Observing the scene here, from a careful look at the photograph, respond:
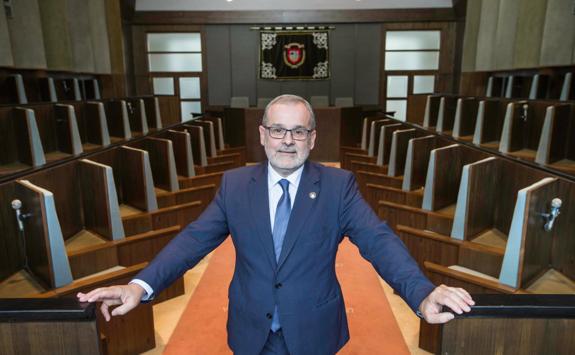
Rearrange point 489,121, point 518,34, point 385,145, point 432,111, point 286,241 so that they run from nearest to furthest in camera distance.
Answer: point 286,241
point 489,121
point 385,145
point 432,111
point 518,34

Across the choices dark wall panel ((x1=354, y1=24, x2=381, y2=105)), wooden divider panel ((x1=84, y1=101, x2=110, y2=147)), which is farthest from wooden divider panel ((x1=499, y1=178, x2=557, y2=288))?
dark wall panel ((x1=354, y1=24, x2=381, y2=105))

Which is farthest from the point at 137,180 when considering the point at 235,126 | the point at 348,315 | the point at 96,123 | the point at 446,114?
the point at 235,126

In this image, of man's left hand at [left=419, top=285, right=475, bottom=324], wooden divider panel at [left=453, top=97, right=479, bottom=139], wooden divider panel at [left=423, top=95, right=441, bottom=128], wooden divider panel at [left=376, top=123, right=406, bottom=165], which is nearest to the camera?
man's left hand at [left=419, top=285, right=475, bottom=324]

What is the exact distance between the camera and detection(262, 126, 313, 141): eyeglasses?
1094 millimetres

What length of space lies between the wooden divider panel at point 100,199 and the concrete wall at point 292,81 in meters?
6.81

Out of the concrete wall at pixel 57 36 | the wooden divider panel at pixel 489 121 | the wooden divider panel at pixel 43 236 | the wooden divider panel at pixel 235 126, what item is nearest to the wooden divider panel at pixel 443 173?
the wooden divider panel at pixel 489 121

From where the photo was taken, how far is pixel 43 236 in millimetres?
1786

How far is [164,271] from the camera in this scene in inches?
41.1

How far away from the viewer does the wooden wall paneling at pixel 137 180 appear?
9.05ft

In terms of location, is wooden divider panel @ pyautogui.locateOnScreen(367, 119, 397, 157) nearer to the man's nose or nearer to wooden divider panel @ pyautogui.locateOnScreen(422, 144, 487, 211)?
wooden divider panel @ pyautogui.locateOnScreen(422, 144, 487, 211)

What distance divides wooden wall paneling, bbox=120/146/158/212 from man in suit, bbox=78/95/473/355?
5.69ft

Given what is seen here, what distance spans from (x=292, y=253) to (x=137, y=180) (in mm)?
2036

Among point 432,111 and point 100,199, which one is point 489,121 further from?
point 100,199

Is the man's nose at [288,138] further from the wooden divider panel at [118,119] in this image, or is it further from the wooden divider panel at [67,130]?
the wooden divider panel at [118,119]
